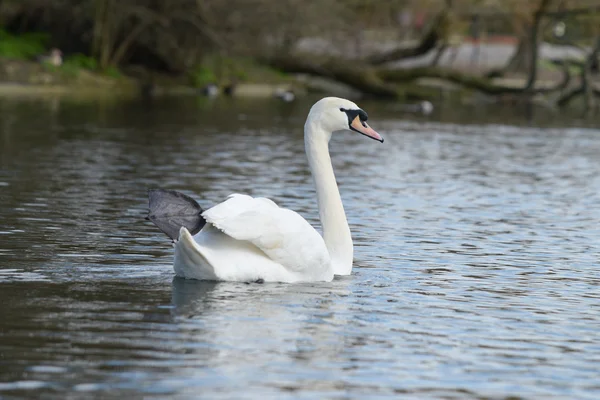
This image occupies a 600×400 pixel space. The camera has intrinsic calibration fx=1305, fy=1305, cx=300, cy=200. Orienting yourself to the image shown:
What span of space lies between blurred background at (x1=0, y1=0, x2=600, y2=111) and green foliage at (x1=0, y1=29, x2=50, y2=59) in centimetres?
7

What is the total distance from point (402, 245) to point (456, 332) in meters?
4.27

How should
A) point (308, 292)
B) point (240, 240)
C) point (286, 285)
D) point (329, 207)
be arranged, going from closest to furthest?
1. point (240, 240)
2. point (308, 292)
3. point (286, 285)
4. point (329, 207)

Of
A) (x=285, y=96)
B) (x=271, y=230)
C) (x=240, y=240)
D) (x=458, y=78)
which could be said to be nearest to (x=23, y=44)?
(x=285, y=96)

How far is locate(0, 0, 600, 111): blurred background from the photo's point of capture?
4397 cm

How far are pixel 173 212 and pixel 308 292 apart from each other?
1.17 meters

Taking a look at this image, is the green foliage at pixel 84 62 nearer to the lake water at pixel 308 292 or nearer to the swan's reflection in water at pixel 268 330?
the lake water at pixel 308 292

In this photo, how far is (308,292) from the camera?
32.1 feet

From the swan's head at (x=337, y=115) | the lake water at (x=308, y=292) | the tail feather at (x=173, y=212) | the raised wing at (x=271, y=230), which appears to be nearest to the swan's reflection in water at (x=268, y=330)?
the lake water at (x=308, y=292)

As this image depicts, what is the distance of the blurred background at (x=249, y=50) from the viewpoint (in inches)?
1731

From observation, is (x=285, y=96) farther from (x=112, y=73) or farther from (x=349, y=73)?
(x=112, y=73)

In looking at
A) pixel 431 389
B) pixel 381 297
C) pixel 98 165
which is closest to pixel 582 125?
pixel 98 165

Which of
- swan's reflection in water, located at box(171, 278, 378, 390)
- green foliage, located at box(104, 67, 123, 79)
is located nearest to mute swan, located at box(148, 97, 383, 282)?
swan's reflection in water, located at box(171, 278, 378, 390)

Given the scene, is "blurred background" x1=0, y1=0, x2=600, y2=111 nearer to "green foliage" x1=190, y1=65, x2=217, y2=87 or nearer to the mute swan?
"green foliage" x1=190, y1=65, x2=217, y2=87

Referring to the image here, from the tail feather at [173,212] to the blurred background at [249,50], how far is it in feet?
107
